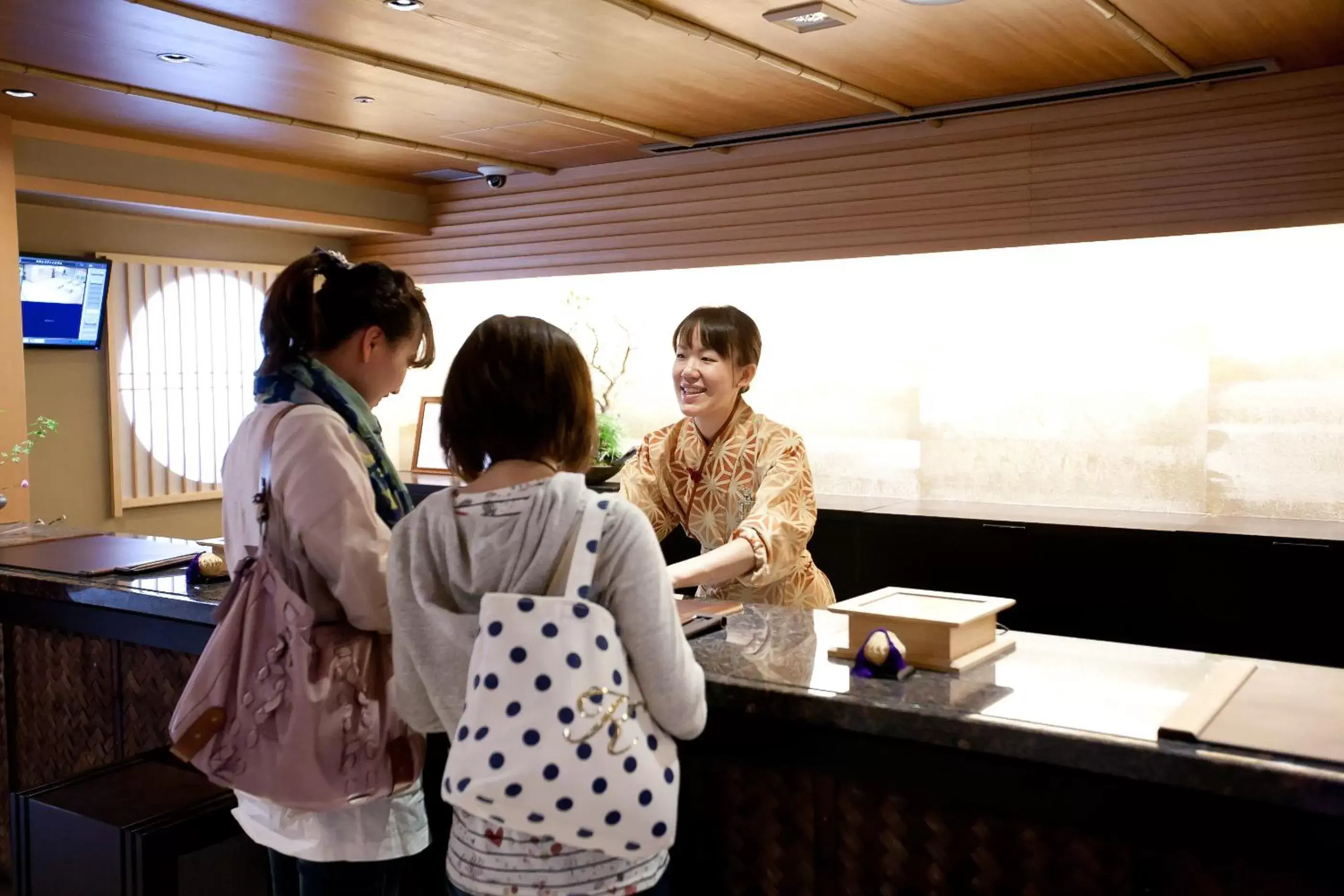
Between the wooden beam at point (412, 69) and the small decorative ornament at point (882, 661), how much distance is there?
2.63m

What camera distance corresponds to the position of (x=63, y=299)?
5.35 metres

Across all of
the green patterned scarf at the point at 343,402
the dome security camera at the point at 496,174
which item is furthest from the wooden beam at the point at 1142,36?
Answer: the dome security camera at the point at 496,174

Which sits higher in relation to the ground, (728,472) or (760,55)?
(760,55)

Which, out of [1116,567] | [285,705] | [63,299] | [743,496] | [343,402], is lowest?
[1116,567]

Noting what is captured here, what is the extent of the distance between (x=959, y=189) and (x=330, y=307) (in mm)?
3184

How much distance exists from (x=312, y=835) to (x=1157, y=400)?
3.72m

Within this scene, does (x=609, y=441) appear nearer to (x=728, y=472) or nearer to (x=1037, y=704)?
(x=728, y=472)

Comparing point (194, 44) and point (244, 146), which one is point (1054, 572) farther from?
point (244, 146)

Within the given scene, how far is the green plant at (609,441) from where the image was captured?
550cm

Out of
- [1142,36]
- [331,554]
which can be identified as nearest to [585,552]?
[331,554]

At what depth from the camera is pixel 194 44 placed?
11.5ft

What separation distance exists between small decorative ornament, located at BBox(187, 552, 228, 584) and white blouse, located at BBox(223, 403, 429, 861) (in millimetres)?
951

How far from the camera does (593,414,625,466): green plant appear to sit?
5.50m

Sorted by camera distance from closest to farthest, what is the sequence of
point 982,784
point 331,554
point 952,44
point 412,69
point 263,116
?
point 982,784
point 331,554
point 952,44
point 412,69
point 263,116
